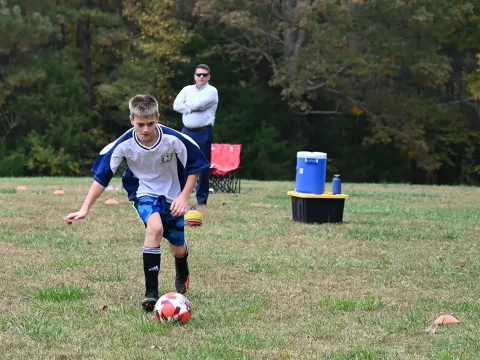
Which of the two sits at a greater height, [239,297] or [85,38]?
[85,38]

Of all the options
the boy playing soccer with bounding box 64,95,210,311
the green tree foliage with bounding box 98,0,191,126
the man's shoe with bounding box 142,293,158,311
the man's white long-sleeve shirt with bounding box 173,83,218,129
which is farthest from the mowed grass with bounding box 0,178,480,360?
the green tree foliage with bounding box 98,0,191,126

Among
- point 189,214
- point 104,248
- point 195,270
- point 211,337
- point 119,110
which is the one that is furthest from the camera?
point 119,110

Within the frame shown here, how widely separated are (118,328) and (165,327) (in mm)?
295

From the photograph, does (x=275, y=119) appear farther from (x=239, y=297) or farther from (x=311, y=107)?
(x=239, y=297)

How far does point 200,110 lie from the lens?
13.9 meters

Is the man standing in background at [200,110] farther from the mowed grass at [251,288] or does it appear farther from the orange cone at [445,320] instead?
the orange cone at [445,320]

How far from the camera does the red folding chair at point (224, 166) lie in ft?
56.4

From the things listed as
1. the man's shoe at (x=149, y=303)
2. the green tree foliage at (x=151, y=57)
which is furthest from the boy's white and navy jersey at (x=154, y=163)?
the green tree foliage at (x=151, y=57)

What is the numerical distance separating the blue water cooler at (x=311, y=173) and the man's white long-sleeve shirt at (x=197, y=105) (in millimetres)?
2482

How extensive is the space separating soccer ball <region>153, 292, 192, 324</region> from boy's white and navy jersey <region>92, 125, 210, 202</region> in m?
0.96

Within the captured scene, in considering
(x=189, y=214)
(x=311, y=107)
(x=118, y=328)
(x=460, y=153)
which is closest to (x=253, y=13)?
(x=311, y=107)

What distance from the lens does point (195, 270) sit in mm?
8062

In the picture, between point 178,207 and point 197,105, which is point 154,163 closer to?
point 178,207

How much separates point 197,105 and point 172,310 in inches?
321
